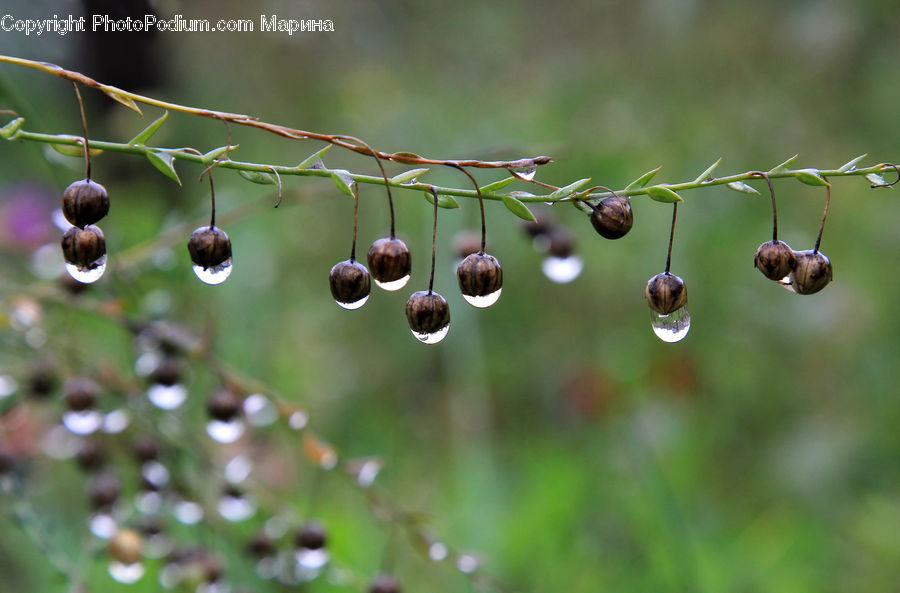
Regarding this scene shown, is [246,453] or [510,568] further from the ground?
[510,568]

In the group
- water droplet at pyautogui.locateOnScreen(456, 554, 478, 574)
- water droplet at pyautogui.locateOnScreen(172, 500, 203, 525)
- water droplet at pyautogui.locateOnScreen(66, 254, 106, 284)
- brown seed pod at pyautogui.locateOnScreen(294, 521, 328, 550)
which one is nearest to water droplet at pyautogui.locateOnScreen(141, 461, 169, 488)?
water droplet at pyautogui.locateOnScreen(172, 500, 203, 525)

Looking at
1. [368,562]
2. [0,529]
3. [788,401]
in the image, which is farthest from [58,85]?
[788,401]

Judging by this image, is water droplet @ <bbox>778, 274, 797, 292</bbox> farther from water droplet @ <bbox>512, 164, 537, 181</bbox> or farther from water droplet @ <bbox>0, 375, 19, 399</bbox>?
water droplet @ <bbox>0, 375, 19, 399</bbox>

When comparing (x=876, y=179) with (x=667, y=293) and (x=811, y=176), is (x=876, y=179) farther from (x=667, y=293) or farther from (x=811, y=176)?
(x=667, y=293)

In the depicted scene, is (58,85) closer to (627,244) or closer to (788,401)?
(627,244)

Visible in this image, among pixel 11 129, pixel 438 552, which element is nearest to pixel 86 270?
pixel 11 129

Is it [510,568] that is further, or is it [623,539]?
[623,539]
